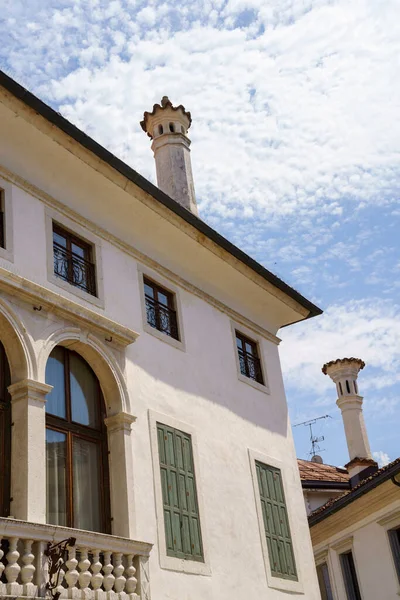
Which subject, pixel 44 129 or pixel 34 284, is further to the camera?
pixel 44 129

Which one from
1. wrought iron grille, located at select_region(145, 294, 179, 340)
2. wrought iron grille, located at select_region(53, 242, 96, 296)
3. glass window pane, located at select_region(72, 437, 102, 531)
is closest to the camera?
glass window pane, located at select_region(72, 437, 102, 531)

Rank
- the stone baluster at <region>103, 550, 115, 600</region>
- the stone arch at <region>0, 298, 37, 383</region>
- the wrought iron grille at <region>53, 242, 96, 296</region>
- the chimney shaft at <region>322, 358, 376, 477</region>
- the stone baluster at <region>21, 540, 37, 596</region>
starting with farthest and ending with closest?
1. the chimney shaft at <region>322, 358, 376, 477</region>
2. the wrought iron grille at <region>53, 242, 96, 296</region>
3. the stone arch at <region>0, 298, 37, 383</region>
4. the stone baluster at <region>103, 550, 115, 600</region>
5. the stone baluster at <region>21, 540, 37, 596</region>

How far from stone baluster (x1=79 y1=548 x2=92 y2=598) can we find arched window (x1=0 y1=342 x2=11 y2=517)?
3.40 ft

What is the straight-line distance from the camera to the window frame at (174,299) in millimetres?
13922

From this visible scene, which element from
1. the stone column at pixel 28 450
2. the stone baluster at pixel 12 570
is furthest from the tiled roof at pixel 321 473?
the stone baluster at pixel 12 570

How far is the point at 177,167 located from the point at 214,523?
25.5 feet

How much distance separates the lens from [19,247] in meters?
11.9

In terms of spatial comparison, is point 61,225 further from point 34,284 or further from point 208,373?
point 208,373

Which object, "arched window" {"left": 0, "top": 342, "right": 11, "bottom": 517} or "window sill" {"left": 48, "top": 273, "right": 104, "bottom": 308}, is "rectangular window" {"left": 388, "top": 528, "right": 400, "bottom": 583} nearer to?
"window sill" {"left": 48, "top": 273, "right": 104, "bottom": 308}

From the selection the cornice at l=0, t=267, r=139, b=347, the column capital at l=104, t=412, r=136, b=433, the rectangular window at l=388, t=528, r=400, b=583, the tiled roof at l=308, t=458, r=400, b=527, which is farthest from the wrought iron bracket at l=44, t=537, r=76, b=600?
the rectangular window at l=388, t=528, r=400, b=583

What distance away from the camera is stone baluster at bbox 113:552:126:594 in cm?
1074

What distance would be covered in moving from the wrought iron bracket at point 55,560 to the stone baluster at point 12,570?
436 mm

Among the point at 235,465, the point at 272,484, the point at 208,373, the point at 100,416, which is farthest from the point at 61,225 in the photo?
the point at 272,484

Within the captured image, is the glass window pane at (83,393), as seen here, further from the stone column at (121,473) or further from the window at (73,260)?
the window at (73,260)
